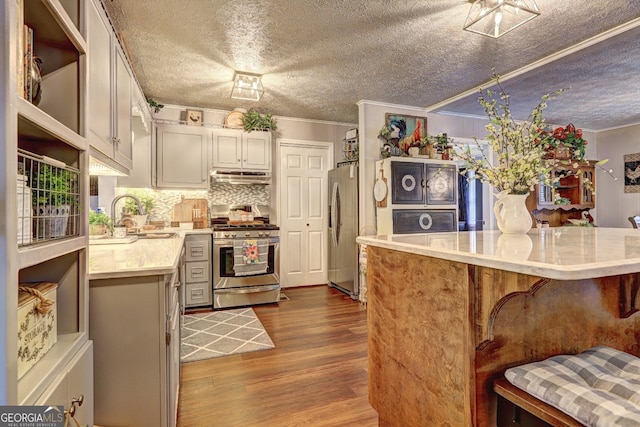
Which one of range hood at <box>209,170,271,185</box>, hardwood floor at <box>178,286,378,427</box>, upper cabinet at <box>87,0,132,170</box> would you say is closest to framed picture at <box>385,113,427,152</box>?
range hood at <box>209,170,271,185</box>

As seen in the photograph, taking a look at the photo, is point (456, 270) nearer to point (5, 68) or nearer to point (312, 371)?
point (5, 68)

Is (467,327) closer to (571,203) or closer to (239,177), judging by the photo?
(239,177)

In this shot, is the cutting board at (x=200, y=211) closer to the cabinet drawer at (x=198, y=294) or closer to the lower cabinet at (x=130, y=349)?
the cabinet drawer at (x=198, y=294)

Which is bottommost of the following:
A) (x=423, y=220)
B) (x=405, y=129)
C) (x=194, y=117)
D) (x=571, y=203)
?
(x=423, y=220)

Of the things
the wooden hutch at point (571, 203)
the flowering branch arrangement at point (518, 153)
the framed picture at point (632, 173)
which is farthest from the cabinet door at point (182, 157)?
the framed picture at point (632, 173)

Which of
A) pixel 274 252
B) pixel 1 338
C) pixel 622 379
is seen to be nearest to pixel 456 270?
pixel 622 379

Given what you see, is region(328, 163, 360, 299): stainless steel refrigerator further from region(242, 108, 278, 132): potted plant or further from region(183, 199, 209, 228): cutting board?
region(183, 199, 209, 228): cutting board

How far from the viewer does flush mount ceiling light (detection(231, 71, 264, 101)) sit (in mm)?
3332

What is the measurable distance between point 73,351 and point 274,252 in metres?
3.05

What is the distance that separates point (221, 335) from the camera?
3119 millimetres

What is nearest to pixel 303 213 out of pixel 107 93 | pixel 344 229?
pixel 344 229

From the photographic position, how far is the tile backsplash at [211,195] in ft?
13.8

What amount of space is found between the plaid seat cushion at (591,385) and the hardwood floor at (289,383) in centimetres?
110

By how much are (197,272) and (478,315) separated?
3.39 meters
